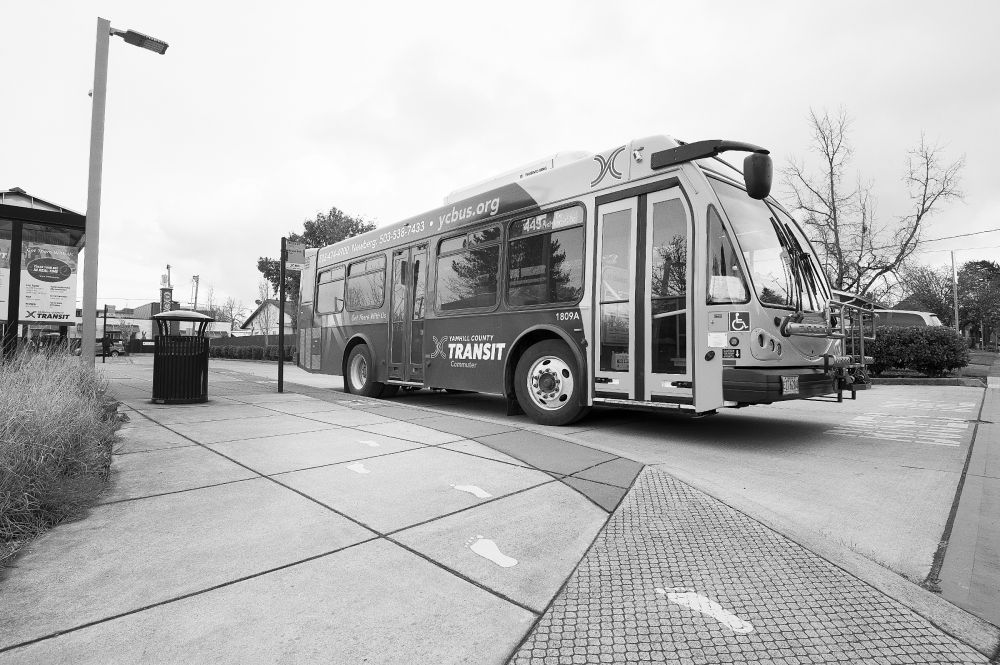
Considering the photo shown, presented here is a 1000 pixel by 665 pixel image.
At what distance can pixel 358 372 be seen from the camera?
34.2ft

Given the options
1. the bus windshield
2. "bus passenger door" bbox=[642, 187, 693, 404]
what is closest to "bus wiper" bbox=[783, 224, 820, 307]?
the bus windshield

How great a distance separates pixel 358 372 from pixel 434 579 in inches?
334

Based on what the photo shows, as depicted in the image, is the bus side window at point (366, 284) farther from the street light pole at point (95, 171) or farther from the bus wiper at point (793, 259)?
the bus wiper at point (793, 259)

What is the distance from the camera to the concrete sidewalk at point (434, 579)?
1.82m

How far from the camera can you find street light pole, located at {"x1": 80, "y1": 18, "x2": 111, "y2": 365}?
7.71m

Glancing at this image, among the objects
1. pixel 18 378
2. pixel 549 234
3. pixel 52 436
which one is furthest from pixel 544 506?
pixel 18 378

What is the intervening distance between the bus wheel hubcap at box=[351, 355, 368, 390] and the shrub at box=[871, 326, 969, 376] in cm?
1283

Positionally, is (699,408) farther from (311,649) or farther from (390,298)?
(390,298)

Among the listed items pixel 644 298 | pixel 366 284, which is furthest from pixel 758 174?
pixel 366 284

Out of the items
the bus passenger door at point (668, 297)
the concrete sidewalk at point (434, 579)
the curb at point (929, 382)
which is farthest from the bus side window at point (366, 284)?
the curb at point (929, 382)

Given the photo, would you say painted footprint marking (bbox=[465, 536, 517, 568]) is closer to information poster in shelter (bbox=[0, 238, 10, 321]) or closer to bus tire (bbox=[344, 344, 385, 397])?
bus tire (bbox=[344, 344, 385, 397])

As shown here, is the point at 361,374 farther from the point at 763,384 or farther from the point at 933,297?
the point at 933,297

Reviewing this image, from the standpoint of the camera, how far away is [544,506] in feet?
10.8

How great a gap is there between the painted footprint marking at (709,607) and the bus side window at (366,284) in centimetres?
795
